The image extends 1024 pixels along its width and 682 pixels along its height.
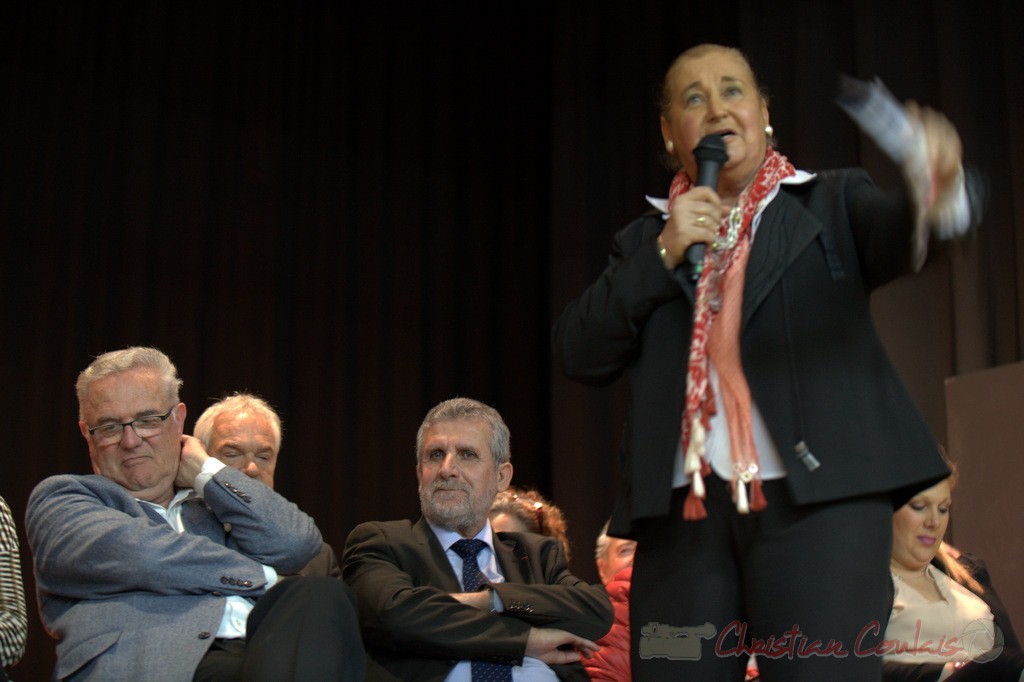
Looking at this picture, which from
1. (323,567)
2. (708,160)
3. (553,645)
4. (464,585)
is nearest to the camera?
(708,160)

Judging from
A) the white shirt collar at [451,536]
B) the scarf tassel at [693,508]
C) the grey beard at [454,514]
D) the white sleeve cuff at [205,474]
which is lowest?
the white shirt collar at [451,536]

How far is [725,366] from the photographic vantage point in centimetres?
134

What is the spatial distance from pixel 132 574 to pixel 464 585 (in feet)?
2.47

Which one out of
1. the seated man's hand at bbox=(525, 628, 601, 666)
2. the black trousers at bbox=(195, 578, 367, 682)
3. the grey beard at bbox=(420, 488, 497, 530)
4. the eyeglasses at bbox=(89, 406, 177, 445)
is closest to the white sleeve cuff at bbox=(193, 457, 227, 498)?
the eyeglasses at bbox=(89, 406, 177, 445)

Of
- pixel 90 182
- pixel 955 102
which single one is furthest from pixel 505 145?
pixel 955 102

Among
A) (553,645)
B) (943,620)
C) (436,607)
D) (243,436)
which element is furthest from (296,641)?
(943,620)

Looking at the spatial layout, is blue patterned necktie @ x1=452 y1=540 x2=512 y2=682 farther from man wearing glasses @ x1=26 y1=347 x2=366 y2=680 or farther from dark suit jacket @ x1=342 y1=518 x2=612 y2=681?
man wearing glasses @ x1=26 y1=347 x2=366 y2=680

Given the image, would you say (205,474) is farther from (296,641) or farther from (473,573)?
(473,573)

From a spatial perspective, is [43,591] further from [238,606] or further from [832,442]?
[832,442]

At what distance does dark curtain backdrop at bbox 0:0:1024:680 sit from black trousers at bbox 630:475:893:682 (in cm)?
297

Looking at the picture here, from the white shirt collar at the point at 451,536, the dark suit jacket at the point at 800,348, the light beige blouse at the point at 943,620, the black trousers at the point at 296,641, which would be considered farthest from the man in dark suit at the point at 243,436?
the dark suit jacket at the point at 800,348

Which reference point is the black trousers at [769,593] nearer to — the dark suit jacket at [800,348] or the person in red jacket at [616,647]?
the dark suit jacket at [800,348]

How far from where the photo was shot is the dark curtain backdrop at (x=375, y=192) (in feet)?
14.7

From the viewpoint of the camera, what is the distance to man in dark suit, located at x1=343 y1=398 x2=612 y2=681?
2289 millimetres
